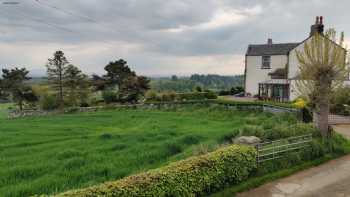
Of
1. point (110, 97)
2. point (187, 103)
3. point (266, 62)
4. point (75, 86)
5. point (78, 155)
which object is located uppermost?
point (266, 62)

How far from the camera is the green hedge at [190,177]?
19.0 feet

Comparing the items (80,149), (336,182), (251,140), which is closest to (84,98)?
(80,149)

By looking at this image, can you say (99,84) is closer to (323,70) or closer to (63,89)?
(63,89)

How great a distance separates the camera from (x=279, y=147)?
9500mm

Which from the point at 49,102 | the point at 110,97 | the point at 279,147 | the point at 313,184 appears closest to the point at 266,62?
the point at 110,97

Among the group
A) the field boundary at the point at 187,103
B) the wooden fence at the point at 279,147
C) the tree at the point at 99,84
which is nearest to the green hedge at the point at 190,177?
the wooden fence at the point at 279,147

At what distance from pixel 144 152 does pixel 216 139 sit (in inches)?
126

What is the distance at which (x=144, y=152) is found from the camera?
10742mm

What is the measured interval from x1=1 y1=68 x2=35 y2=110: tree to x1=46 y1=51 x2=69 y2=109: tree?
23.7ft

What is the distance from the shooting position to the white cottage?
28953mm

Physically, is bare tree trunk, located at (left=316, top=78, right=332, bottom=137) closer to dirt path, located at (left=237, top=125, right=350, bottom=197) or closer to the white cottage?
dirt path, located at (left=237, top=125, right=350, bottom=197)

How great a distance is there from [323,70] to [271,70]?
A: 22275mm

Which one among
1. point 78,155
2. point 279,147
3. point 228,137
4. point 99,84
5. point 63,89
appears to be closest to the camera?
point 279,147

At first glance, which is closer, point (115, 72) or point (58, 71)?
point (58, 71)
